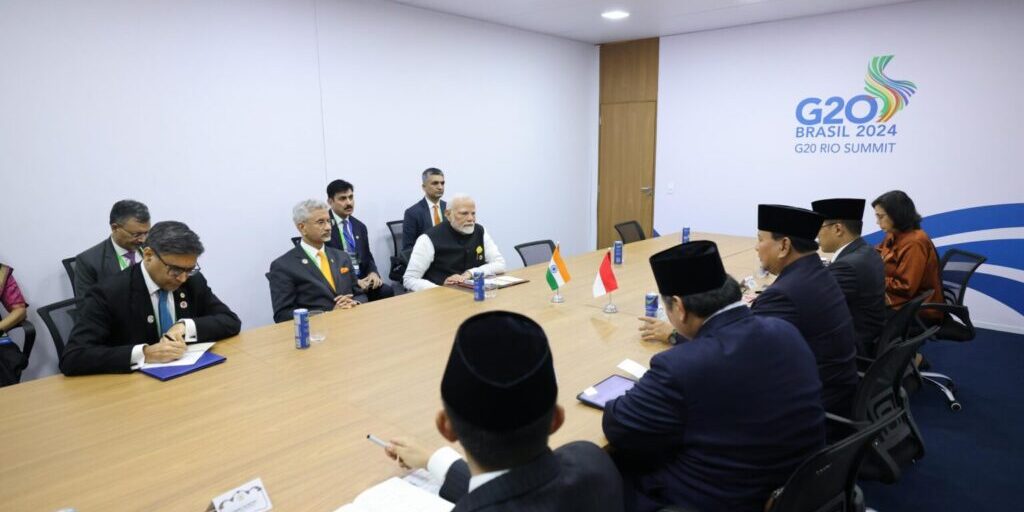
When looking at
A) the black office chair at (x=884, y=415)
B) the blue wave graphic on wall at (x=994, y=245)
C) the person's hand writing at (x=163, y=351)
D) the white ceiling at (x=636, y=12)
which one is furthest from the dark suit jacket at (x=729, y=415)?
the blue wave graphic on wall at (x=994, y=245)

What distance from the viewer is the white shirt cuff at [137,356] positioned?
2264mm

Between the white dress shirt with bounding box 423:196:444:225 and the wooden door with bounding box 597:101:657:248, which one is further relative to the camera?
the wooden door with bounding box 597:101:657:248

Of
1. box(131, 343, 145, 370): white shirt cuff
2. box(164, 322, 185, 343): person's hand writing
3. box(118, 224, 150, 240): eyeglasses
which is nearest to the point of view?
box(131, 343, 145, 370): white shirt cuff

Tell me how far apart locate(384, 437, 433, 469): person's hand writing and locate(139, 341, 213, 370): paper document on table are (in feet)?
4.02

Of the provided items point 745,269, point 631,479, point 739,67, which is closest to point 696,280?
point 631,479

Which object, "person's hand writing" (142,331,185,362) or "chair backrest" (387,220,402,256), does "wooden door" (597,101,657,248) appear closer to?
"chair backrest" (387,220,402,256)

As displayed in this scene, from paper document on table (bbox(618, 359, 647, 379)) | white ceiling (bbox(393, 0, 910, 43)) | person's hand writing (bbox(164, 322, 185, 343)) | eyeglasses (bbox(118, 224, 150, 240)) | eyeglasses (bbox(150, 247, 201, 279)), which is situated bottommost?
paper document on table (bbox(618, 359, 647, 379))

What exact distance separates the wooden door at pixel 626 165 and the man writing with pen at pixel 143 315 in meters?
6.41

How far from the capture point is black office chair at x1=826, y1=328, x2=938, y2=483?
2.16 m

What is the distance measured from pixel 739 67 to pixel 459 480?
6.85 m

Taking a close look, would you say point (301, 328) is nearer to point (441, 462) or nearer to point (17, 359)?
point (441, 462)

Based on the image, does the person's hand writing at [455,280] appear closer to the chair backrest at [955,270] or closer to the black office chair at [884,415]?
the black office chair at [884,415]

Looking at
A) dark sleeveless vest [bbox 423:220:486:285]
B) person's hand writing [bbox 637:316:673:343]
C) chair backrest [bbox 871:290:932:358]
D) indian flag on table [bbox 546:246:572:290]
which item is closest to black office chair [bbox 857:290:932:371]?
chair backrest [bbox 871:290:932:358]

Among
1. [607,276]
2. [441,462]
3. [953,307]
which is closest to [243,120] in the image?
[607,276]
